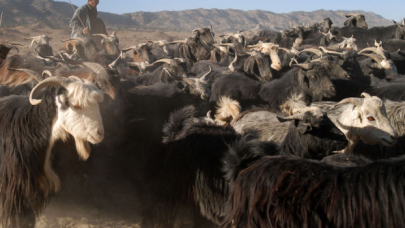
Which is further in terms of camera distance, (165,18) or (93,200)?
(165,18)

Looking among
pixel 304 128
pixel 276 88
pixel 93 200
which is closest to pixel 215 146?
pixel 304 128

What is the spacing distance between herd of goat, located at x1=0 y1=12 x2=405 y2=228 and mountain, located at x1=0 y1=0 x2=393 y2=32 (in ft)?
116

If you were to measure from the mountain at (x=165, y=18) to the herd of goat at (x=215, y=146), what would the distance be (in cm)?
3527

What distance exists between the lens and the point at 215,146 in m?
3.55

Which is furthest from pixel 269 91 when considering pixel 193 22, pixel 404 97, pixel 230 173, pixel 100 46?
pixel 193 22

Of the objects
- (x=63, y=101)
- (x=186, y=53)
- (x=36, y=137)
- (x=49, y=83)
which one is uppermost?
(x=49, y=83)

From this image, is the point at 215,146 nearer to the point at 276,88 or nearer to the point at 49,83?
the point at 49,83

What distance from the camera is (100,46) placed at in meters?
13.2

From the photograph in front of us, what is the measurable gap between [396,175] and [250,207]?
37.2 inches

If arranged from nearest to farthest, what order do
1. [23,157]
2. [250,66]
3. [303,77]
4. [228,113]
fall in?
1. [23,157]
2. [228,113]
3. [303,77]
4. [250,66]

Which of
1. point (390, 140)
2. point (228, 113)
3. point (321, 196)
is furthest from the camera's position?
point (228, 113)

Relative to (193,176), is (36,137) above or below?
above

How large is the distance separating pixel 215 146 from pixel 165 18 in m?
81.3

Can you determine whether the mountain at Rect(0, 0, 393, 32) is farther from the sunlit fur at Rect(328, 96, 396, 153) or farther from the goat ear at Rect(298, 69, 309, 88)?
the sunlit fur at Rect(328, 96, 396, 153)
